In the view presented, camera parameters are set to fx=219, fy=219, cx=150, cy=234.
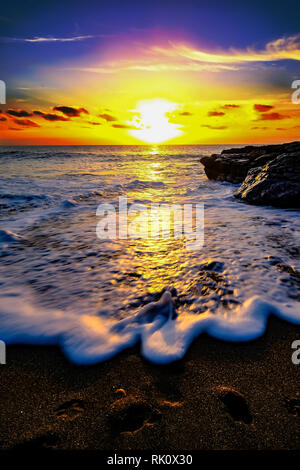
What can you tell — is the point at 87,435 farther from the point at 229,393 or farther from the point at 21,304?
the point at 21,304

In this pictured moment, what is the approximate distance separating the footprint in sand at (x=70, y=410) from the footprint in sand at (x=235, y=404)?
89 centimetres

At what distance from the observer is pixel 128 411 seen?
1.36 m

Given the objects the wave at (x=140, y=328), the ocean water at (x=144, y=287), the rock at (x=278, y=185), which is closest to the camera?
the wave at (x=140, y=328)

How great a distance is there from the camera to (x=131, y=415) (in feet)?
4.39

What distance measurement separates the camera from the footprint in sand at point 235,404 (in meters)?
1.30

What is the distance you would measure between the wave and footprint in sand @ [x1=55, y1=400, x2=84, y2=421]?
12.4 inches

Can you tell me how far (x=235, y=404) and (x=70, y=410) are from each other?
1.03m

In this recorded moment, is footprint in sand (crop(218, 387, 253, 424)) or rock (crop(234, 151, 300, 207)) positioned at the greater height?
rock (crop(234, 151, 300, 207))

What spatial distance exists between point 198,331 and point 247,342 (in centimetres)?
40

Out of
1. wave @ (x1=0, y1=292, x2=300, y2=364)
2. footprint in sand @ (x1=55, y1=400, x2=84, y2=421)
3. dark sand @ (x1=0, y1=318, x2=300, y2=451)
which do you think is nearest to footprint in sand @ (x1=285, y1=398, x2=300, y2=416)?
dark sand @ (x1=0, y1=318, x2=300, y2=451)

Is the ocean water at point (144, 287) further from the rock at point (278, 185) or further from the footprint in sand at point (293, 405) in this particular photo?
the rock at point (278, 185)

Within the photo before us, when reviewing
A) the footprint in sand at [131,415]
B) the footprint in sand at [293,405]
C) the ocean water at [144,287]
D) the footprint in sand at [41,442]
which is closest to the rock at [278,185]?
the ocean water at [144,287]

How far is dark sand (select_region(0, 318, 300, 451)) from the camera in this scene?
122cm

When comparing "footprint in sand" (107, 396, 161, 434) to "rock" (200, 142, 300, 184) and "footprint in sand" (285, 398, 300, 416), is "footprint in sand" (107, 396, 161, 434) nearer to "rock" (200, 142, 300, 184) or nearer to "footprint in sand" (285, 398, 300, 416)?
"footprint in sand" (285, 398, 300, 416)
